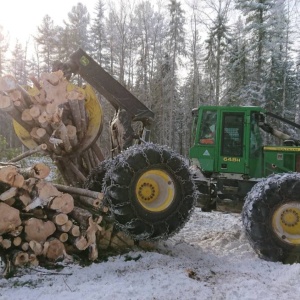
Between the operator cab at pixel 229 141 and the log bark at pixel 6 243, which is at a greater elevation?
the operator cab at pixel 229 141

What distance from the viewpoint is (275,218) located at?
5418mm

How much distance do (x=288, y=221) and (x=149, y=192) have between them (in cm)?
220

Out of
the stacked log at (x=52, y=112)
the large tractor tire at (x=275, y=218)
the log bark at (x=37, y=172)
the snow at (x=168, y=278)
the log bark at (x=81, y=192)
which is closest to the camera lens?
the snow at (x=168, y=278)

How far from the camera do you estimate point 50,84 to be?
17.1ft

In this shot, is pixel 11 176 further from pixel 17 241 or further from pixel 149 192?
pixel 149 192

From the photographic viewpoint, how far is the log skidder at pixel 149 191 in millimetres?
5160

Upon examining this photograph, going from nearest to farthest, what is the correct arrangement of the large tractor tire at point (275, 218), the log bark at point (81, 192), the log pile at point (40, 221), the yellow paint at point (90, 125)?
the log pile at point (40, 221) → the log bark at point (81, 192) → the large tractor tire at point (275, 218) → the yellow paint at point (90, 125)

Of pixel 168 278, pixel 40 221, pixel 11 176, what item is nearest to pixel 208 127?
pixel 168 278

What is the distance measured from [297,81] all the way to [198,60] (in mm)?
8236

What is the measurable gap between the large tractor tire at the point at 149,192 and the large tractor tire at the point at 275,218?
96 centimetres

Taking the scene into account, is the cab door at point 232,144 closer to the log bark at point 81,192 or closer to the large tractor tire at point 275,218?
the large tractor tire at point 275,218

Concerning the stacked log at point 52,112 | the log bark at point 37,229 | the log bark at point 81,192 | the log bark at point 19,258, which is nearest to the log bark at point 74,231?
the log bark at point 37,229

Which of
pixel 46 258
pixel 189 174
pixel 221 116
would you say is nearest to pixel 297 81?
pixel 221 116

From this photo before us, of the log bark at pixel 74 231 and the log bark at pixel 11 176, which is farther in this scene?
the log bark at pixel 74 231
